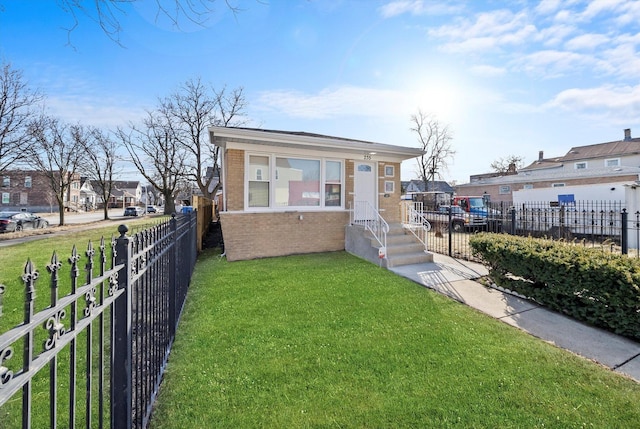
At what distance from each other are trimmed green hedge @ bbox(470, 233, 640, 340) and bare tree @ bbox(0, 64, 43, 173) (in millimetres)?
23325

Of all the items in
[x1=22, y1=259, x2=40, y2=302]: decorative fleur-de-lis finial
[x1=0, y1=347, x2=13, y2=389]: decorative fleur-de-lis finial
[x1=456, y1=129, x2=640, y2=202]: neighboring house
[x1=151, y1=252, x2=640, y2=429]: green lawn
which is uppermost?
[x1=456, y1=129, x2=640, y2=202]: neighboring house

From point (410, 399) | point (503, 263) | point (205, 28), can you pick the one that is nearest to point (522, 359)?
point (410, 399)

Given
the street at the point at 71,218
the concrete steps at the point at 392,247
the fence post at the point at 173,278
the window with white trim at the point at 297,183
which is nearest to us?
the fence post at the point at 173,278

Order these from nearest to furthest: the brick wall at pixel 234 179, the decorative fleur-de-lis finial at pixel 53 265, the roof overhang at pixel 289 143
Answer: the decorative fleur-de-lis finial at pixel 53 265, the roof overhang at pixel 289 143, the brick wall at pixel 234 179

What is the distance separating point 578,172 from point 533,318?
25164 millimetres

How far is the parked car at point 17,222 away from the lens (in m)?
17.8

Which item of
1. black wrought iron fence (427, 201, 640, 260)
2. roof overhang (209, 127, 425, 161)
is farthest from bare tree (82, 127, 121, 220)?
black wrought iron fence (427, 201, 640, 260)

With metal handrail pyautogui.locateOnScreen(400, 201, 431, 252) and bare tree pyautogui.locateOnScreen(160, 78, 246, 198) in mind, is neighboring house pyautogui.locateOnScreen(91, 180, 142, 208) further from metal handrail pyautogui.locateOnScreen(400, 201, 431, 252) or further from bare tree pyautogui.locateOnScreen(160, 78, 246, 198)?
metal handrail pyautogui.locateOnScreen(400, 201, 431, 252)

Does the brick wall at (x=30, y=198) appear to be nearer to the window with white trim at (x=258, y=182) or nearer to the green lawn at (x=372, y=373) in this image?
the window with white trim at (x=258, y=182)

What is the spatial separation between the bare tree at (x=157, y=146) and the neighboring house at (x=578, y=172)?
30.8 metres

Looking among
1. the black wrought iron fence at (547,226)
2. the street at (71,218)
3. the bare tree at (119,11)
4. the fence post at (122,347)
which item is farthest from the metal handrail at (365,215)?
the street at (71,218)

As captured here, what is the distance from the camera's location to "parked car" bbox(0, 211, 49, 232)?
1775 cm

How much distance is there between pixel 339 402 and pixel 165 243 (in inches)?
98.9

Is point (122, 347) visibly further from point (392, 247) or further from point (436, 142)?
point (436, 142)
